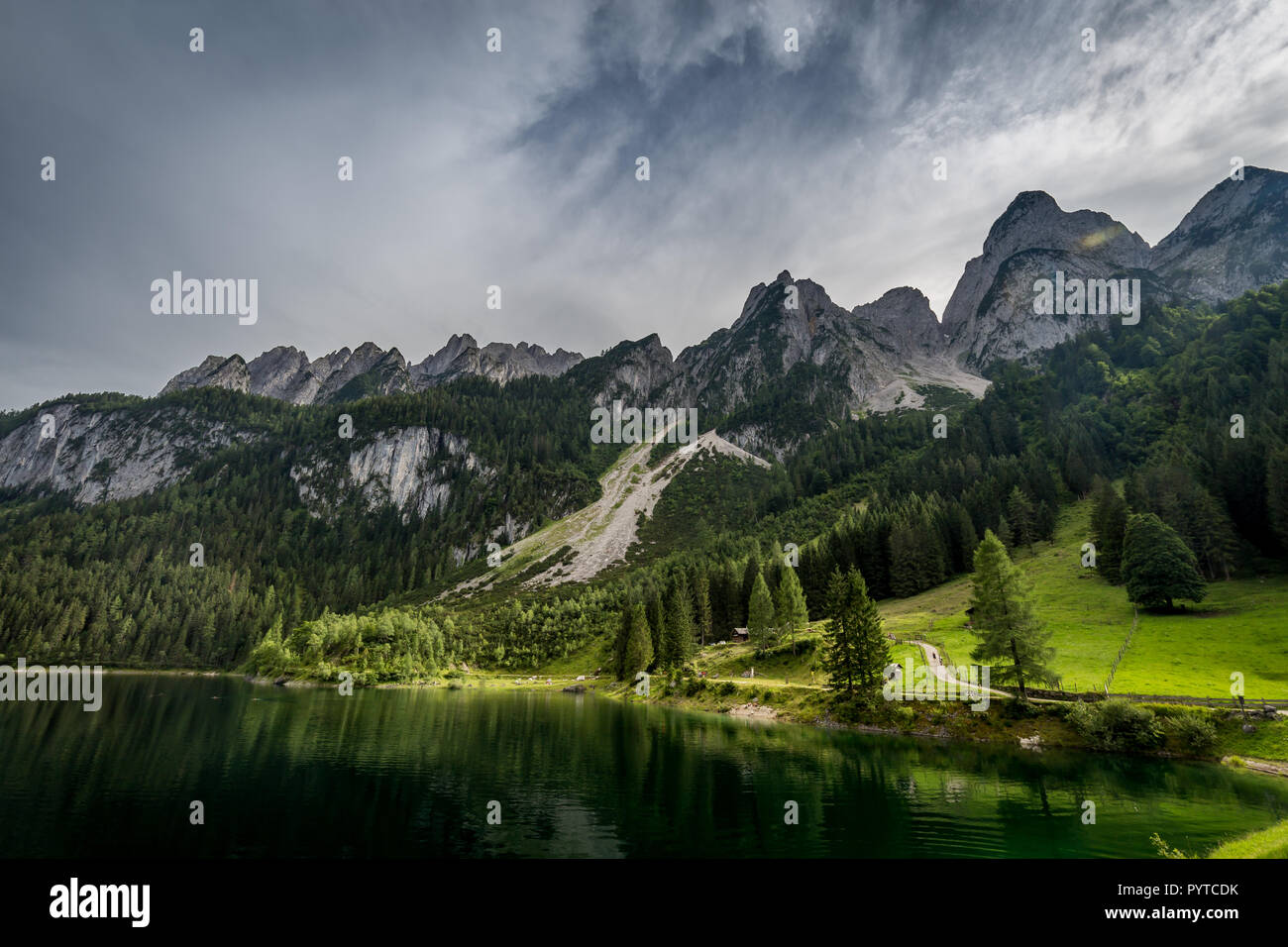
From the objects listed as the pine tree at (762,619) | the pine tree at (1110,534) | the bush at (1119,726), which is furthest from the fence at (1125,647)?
the pine tree at (762,619)

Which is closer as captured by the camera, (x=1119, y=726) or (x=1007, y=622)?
(x=1119, y=726)

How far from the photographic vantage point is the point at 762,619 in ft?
335

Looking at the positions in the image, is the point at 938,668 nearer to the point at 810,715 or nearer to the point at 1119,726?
the point at 810,715

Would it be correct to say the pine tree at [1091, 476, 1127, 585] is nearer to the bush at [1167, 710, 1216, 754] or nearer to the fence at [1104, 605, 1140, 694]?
the fence at [1104, 605, 1140, 694]

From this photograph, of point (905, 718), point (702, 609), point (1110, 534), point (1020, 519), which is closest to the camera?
point (905, 718)

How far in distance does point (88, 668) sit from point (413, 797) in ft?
602

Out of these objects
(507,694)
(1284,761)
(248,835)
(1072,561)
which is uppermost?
(1072,561)

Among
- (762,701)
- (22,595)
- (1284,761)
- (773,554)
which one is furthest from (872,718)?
(22,595)

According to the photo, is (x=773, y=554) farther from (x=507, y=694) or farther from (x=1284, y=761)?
(x=1284, y=761)

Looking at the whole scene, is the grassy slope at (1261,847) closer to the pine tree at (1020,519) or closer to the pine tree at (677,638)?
the pine tree at (677,638)

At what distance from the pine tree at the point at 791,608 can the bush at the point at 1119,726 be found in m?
49.3

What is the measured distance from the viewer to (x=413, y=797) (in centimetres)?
3578

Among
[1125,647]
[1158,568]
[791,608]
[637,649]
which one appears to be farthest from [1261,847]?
[637,649]

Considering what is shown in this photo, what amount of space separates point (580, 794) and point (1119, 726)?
48602 mm
